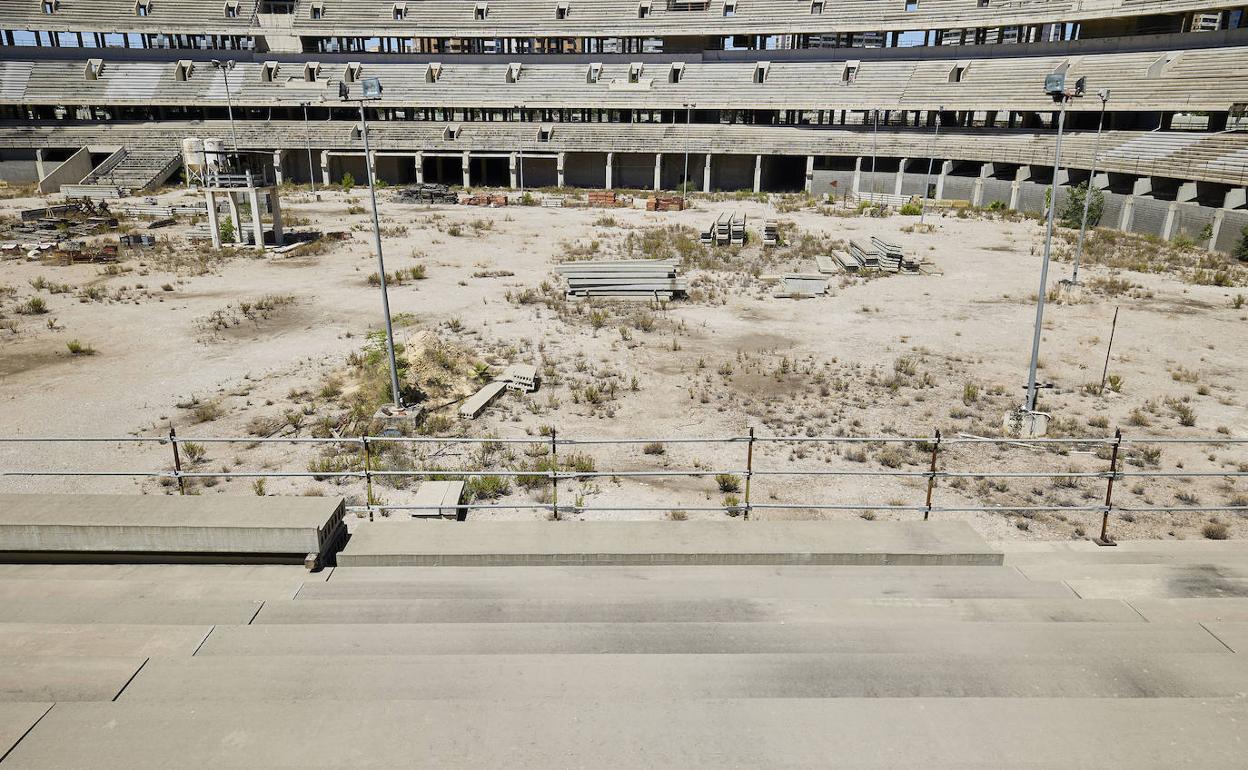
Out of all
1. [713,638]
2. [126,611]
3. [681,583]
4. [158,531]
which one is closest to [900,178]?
[681,583]

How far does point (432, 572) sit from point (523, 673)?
223cm

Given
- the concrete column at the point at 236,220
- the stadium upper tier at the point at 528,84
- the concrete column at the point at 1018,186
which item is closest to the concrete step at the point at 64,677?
the concrete column at the point at 236,220

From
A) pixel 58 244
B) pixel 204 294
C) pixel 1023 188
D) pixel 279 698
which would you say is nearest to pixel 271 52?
pixel 58 244

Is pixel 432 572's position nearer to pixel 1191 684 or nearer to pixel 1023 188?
pixel 1191 684

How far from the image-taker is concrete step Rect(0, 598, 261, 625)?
6766 mm

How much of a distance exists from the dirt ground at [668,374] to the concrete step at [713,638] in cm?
304

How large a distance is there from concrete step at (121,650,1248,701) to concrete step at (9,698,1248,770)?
0.20 meters

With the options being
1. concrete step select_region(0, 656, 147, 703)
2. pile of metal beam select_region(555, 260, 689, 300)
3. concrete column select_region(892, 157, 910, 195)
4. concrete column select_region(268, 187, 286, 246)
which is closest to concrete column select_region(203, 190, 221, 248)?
concrete column select_region(268, 187, 286, 246)

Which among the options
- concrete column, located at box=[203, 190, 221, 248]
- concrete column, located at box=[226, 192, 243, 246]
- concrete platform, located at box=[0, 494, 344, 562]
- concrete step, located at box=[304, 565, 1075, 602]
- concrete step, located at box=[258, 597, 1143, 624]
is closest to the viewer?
concrete step, located at box=[258, 597, 1143, 624]

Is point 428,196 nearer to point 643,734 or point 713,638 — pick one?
point 713,638

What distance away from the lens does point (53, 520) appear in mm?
7691

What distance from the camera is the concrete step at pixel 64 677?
226 inches

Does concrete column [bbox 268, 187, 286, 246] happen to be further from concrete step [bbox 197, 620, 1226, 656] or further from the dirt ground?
concrete step [bbox 197, 620, 1226, 656]

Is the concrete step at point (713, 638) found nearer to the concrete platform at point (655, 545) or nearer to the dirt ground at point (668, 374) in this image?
the concrete platform at point (655, 545)
